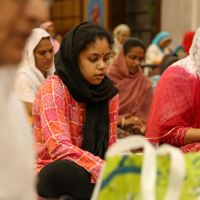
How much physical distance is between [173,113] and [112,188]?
3.85 ft

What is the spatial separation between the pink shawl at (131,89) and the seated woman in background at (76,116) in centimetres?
134

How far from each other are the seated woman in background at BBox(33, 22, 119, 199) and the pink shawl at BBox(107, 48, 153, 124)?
134cm

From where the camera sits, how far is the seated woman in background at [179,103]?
2.01m

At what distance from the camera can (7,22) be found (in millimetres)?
684

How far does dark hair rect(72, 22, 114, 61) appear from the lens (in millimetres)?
1923

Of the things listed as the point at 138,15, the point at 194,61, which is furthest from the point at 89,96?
the point at 138,15

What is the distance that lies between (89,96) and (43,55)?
1.30 meters

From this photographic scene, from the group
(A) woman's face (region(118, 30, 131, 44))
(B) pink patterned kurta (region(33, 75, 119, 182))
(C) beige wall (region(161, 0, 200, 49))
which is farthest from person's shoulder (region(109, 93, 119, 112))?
(C) beige wall (region(161, 0, 200, 49))

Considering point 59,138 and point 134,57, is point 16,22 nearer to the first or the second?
point 59,138

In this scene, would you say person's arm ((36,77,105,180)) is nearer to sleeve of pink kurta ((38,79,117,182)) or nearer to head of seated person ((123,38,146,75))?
sleeve of pink kurta ((38,79,117,182))

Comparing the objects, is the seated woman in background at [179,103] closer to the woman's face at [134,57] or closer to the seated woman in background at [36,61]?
the seated woman in background at [36,61]

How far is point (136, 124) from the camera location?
10.6ft

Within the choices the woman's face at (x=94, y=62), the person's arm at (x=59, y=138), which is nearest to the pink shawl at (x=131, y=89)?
the woman's face at (x=94, y=62)

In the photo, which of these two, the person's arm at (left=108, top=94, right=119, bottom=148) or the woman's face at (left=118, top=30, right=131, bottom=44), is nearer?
the person's arm at (left=108, top=94, right=119, bottom=148)
